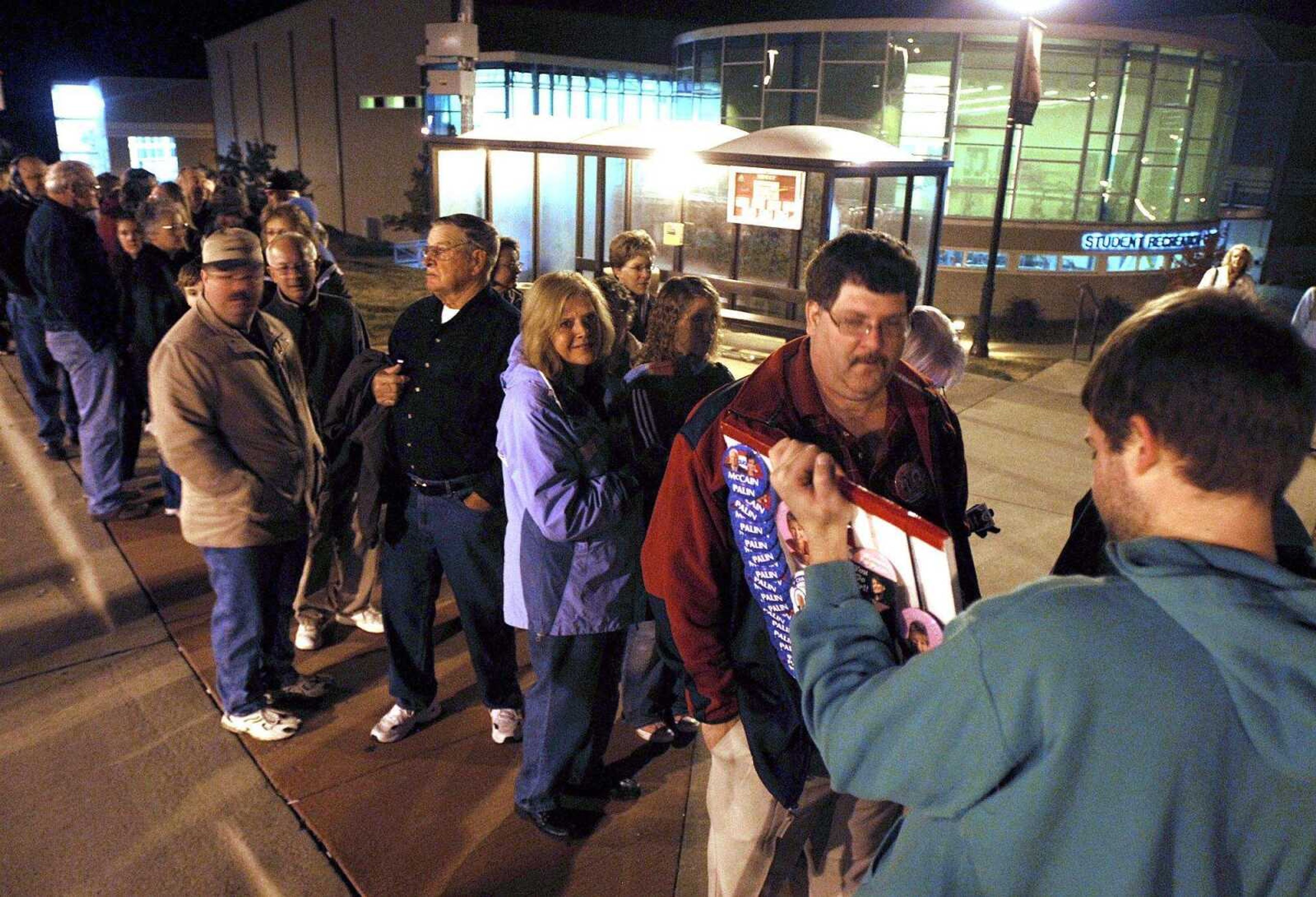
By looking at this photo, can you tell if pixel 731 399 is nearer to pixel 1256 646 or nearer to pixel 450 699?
pixel 1256 646

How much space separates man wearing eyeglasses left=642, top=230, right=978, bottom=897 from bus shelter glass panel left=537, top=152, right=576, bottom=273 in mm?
11961

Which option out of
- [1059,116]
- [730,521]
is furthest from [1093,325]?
[730,521]

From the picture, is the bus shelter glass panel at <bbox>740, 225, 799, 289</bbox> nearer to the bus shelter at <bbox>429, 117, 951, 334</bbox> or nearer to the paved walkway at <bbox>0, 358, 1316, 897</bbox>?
the bus shelter at <bbox>429, 117, 951, 334</bbox>

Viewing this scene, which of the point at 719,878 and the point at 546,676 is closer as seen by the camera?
the point at 719,878

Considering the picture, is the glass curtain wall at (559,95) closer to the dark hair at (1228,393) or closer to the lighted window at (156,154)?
the dark hair at (1228,393)

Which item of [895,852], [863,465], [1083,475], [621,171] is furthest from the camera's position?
[621,171]

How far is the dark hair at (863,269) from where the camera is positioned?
6.75 feet

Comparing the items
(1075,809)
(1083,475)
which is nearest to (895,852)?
(1075,809)

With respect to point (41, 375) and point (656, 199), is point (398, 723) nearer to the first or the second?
point (41, 375)

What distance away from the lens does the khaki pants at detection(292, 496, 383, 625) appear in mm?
4273

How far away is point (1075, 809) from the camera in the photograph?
1.08 m

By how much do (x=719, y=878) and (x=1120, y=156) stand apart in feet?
62.3

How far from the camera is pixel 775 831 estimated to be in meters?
2.29

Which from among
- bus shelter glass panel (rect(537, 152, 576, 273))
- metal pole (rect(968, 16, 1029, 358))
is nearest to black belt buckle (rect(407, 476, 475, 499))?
metal pole (rect(968, 16, 1029, 358))
